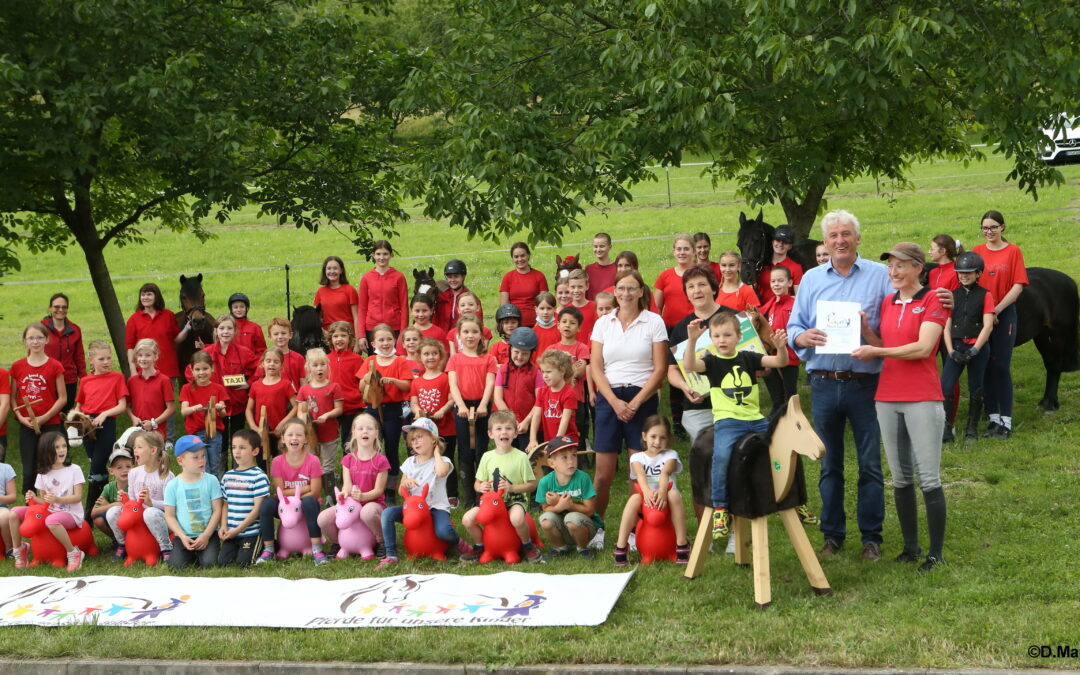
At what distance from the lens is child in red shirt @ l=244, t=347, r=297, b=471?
10117mm

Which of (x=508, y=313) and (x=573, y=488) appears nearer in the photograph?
(x=573, y=488)

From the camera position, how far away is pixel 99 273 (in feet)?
48.9

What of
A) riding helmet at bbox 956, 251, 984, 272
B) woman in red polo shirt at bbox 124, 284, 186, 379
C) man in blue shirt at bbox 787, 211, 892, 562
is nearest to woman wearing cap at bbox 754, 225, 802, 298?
riding helmet at bbox 956, 251, 984, 272

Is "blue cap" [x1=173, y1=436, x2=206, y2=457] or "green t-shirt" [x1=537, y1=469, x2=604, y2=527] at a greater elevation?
"blue cap" [x1=173, y1=436, x2=206, y2=457]

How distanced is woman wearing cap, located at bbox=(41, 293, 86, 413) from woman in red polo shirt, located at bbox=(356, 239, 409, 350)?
2917mm

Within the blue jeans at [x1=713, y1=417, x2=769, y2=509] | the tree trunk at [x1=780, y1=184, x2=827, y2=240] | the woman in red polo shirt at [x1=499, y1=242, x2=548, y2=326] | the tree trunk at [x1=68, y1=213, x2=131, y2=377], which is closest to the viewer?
the blue jeans at [x1=713, y1=417, x2=769, y2=509]

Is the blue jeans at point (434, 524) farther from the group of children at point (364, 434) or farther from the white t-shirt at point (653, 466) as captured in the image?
the white t-shirt at point (653, 466)

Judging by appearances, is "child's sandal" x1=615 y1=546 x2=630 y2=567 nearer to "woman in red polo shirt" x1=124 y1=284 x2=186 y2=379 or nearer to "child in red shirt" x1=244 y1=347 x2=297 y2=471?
"child in red shirt" x1=244 y1=347 x2=297 y2=471

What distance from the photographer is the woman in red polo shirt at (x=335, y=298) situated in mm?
12352

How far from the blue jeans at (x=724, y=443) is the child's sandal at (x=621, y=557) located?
→ 3.07ft

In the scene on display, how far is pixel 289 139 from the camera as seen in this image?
48.2ft

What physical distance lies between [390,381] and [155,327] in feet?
11.3

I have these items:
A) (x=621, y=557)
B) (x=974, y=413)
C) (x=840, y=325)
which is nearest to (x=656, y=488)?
(x=621, y=557)

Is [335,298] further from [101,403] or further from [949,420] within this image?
[949,420]
